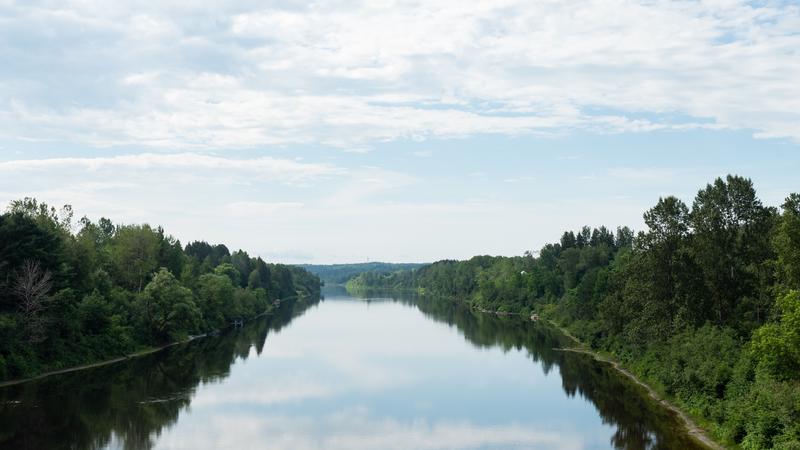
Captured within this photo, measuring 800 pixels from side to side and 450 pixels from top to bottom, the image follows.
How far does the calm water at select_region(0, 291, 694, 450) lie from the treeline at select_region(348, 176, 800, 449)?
3237mm

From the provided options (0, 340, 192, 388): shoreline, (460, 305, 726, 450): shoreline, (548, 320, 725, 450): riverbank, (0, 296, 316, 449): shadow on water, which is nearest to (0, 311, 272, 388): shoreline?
(0, 340, 192, 388): shoreline

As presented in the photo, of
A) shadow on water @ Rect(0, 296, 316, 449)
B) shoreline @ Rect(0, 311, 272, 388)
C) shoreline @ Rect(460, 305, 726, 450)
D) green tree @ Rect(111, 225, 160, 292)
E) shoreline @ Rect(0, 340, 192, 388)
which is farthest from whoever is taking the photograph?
green tree @ Rect(111, 225, 160, 292)

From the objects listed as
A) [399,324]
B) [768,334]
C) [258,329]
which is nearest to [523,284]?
[399,324]

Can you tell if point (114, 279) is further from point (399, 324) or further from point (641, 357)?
point (641, 357)

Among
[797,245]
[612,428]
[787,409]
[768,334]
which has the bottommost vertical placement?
[612,428]

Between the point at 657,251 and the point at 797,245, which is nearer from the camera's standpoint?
the point at 797,245

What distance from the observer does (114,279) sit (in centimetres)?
9038

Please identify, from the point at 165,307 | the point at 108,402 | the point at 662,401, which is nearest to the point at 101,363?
the point at 165,307

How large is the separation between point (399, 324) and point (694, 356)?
80.7 meters

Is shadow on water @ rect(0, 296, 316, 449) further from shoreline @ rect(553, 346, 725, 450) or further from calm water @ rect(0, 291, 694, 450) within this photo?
shoreline @ rect(553, 346, 725, 450)

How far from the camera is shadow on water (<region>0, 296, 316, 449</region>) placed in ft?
130

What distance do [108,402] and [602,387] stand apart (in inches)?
1534

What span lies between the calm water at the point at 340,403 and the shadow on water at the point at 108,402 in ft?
0.37

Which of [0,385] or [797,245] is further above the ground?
[797,245]
